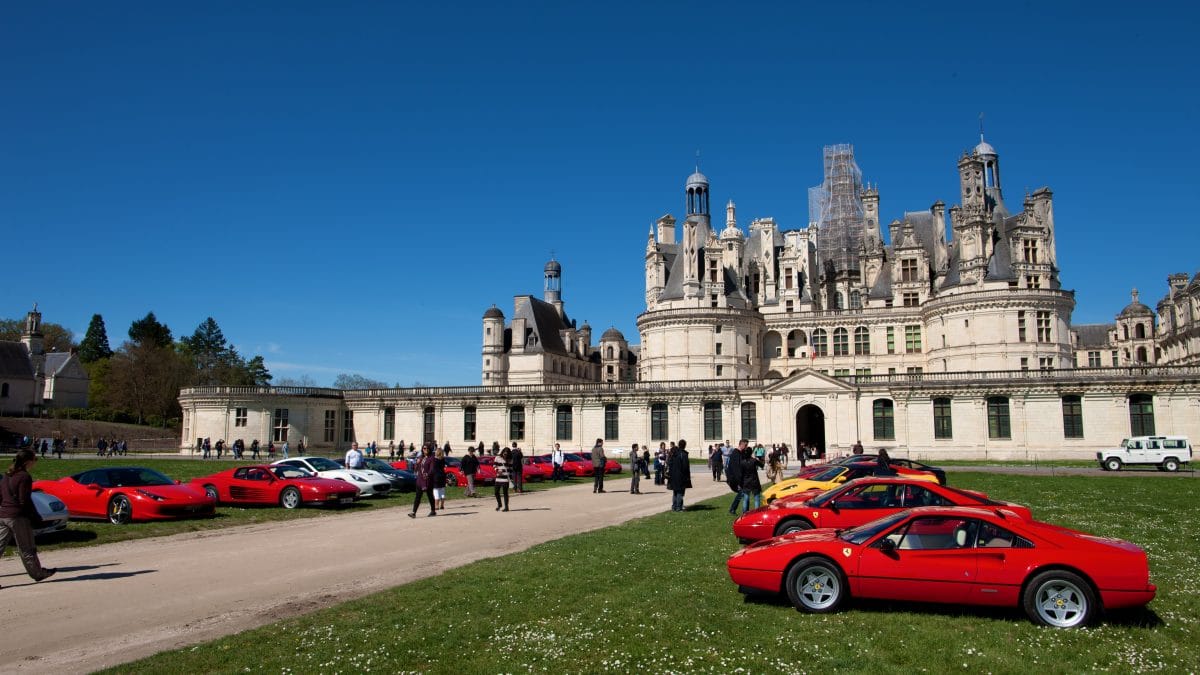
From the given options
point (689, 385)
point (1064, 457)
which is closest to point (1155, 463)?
point (1064, 457)

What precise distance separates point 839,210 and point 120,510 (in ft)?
234

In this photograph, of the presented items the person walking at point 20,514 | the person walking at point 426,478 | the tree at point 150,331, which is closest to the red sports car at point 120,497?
the person walking at point 426,478

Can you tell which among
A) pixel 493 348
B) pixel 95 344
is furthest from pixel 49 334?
pixel 493 348

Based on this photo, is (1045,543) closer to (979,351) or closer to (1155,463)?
(1155,463)

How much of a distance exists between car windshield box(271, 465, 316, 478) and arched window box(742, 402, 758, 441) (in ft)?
112

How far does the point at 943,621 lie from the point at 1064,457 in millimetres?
44605

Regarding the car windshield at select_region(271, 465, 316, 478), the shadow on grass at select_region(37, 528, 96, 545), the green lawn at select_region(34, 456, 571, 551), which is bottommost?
the green lawn at select_region(34, 456, 571, 551)

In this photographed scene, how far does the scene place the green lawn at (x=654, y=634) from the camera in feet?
23.9

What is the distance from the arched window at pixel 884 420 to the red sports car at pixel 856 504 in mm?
37885

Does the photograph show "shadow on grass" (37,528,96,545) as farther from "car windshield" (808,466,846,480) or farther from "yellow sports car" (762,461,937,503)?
"car windshield" (808,466,846,480)

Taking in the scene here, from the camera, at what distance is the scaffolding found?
74.8 m

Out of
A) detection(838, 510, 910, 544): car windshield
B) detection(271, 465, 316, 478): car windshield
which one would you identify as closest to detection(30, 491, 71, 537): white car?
detection(271, 465, 316, 478): car windshield

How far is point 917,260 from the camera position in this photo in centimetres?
6359

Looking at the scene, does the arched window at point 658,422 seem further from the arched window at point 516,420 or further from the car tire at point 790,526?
the car tire at point 790,526
